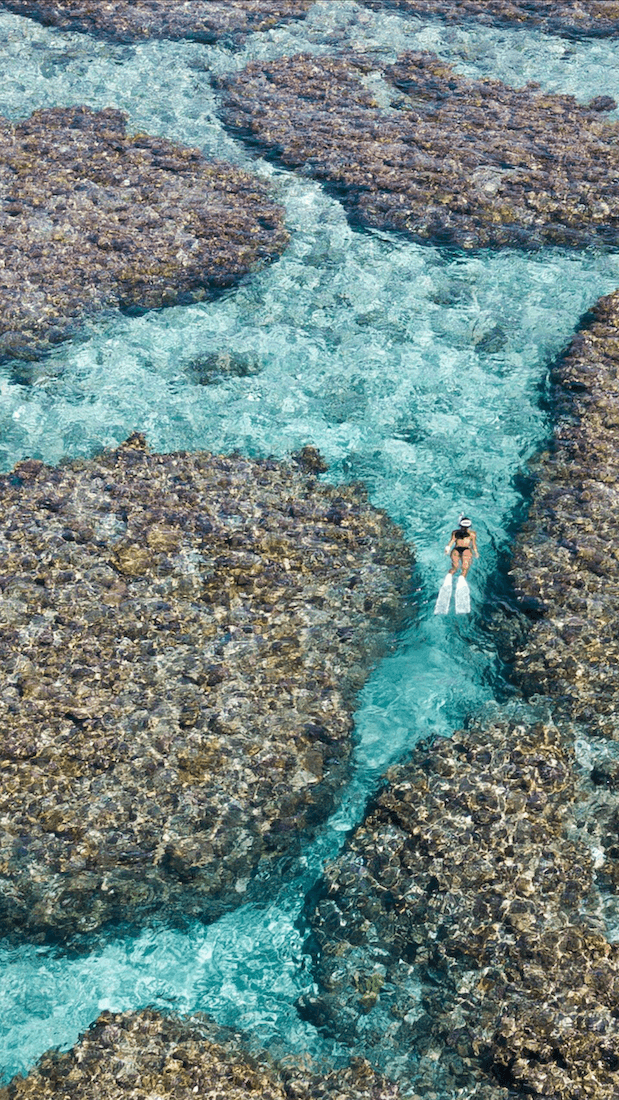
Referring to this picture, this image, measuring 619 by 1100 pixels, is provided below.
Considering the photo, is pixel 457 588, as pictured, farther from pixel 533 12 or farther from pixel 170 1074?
pixel 533 12

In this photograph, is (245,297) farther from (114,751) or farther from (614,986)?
(614,986)

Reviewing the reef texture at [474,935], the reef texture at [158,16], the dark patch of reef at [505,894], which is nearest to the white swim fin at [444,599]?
the dark patch of reef at [505,894]

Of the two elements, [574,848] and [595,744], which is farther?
[595,744]

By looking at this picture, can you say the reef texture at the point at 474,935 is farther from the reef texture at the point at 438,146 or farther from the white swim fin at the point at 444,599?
the reef texture at the point at 438,146

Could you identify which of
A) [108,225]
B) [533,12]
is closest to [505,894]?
[108,225]

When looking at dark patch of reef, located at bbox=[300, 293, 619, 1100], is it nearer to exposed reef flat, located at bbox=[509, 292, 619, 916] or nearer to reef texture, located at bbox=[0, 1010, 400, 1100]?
exposed reef flat, located at bbox=[509, 292, 619, 916]

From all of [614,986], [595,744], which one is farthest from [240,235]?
[614,986]

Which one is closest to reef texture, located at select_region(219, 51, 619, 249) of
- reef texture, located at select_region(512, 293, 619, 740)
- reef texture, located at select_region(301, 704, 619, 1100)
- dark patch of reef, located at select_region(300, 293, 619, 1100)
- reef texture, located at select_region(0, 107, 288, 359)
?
reef texture, located at select_region(0, 107, 288, 359)
